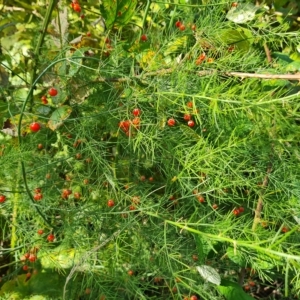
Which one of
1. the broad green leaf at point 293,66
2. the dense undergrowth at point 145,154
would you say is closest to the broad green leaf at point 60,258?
the dense undergrowth at point 145,154

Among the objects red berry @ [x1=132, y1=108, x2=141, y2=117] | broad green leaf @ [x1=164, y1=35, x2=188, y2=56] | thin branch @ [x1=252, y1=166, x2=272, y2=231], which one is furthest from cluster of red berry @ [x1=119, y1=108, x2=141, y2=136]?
thin branch @ [x1=252, y1=166, x2=272, y2=231]

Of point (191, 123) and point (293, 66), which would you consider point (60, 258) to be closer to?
point (191, 123)

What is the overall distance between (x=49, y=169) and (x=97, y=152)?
0.13 metres

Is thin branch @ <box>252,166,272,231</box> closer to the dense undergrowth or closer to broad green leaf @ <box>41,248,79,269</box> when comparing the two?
the dense undergrowth

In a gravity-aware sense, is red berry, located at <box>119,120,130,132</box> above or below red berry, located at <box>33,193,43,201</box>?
above

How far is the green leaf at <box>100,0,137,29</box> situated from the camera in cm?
102

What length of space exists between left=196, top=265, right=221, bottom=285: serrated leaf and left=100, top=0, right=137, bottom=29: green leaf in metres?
0.58

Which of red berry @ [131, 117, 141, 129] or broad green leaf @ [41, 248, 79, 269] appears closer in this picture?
red berry @ [131, 117, 141, 129]

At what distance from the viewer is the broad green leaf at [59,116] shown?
1042 millimetres

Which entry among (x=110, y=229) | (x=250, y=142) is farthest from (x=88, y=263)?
(x=250, y=142)

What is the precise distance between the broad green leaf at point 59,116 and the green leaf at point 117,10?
210 mm

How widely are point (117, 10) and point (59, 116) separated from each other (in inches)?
10.2

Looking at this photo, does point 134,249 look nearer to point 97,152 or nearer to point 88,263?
point 88,263

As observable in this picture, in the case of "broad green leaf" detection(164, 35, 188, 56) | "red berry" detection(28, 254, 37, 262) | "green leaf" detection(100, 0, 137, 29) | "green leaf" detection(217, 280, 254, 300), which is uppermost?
"green leaf" detection(100, 0, 137, 29)
